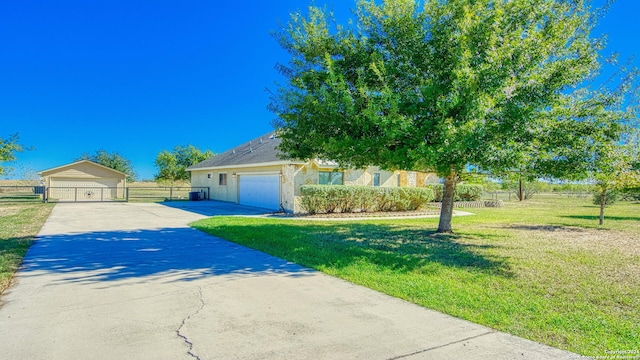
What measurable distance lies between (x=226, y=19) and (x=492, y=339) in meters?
20.7

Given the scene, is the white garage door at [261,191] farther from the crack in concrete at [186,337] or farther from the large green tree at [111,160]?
the large green tree at [111,160]

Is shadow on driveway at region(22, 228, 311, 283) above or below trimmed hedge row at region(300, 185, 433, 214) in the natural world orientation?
below

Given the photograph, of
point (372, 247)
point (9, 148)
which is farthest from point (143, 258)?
point (9, 148)

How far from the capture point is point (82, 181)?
94.5ft

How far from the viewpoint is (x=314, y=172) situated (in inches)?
734

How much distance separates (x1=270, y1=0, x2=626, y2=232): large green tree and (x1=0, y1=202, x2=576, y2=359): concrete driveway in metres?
3.21

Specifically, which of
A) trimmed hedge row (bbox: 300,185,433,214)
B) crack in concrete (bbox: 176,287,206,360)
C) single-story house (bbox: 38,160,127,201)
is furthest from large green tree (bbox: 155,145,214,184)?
crack in concrete (bbox: 176,287,206,360)

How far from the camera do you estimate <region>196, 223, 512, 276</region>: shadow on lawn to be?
6.96 m

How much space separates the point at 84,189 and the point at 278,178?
18.7 metres

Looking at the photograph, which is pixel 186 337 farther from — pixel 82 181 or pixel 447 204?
pixel 82 181

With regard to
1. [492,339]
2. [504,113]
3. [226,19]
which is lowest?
[492,339]

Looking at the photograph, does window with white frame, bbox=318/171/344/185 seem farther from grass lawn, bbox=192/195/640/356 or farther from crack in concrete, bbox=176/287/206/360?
crack in concrete, bbox=176/287/206/360

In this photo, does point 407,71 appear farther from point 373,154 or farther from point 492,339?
point 492,339

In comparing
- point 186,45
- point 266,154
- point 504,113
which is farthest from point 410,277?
point 186,45
